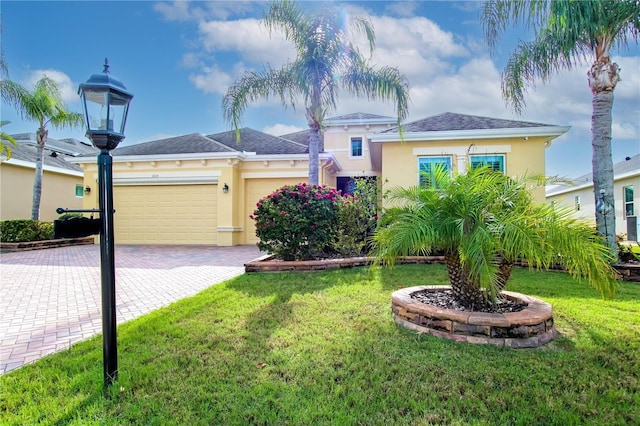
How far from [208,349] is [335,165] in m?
13.4

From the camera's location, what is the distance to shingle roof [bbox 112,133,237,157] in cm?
1371

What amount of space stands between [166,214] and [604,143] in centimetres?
1469

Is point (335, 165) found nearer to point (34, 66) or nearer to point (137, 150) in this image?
point (137, 150)

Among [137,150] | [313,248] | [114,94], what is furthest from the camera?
[137,150]

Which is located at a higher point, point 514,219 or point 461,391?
point 514,219

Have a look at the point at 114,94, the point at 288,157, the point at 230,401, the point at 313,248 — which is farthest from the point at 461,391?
the point at 288,157

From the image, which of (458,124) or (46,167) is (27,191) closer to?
(46,167)

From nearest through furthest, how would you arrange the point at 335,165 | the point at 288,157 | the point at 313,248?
the point at 313,248 → the point at 288,157 → the point at 335,165

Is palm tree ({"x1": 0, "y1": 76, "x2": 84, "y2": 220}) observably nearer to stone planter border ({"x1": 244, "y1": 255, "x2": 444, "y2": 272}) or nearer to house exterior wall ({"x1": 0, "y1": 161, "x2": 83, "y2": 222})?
house exterior wall ({"x1": 0, "y1": 161, "x2": 83, "y2": 222})

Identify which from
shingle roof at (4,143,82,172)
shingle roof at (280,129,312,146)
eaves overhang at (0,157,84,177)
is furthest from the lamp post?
shingle roof at (280,129,312,146)

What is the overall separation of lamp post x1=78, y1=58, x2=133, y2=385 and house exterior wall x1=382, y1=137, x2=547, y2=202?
29.7ft

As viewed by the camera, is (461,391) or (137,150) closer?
(461,391)

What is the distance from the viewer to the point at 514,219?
3389 millimetres

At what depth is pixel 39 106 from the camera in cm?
1373
